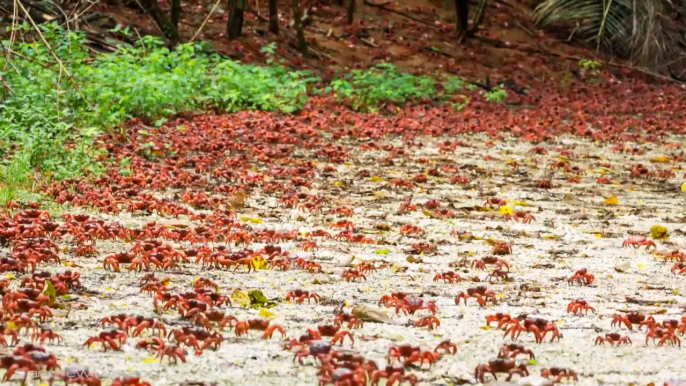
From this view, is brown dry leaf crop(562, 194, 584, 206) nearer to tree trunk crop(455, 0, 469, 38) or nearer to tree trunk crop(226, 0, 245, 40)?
tree trunk crop(226, 0, 245, 40)

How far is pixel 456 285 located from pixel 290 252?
4.06ft

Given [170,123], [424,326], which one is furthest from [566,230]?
[170,123]

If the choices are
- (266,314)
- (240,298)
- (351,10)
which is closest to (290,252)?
(240,298)

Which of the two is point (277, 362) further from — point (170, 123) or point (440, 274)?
point (170, 123)

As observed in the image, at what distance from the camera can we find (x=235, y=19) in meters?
19.0

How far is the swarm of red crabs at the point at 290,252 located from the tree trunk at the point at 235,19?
22.1 ft

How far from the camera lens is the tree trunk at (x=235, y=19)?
1883 cm

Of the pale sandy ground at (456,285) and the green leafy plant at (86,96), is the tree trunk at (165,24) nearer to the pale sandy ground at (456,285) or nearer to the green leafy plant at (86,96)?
the green leafy plant at (86,96)

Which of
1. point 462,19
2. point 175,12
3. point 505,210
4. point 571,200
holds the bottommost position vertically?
point 505,210

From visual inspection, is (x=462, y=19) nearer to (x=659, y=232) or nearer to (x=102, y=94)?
(x=102, y=94)

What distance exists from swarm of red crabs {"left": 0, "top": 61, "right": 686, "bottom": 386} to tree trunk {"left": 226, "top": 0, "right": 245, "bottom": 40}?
22.1 feet

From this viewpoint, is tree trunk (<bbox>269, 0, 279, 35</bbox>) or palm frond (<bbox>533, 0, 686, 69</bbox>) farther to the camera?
palm frond (<bbox>533, 0, 686, 69</bbox>)

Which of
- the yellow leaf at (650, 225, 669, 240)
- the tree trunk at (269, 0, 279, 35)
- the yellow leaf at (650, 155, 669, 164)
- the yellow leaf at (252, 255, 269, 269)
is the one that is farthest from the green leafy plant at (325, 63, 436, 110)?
the yellow leaf at (252, 255, 269, 269)

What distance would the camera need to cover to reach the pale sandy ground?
3.55m
